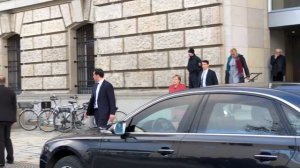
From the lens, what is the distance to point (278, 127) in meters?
4.54

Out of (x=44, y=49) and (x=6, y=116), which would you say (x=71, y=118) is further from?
(x=6, y=116)

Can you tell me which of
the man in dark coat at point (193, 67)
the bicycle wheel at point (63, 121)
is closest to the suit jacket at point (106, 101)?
the man in dark coat at point (193, 67)

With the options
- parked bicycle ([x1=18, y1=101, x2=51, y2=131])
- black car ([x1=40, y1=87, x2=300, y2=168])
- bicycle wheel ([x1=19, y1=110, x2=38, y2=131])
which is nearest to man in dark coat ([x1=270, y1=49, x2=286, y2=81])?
parked bicycle ([x1=18, y1=101, x2=51, y2=131])

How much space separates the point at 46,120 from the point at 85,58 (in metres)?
2.67

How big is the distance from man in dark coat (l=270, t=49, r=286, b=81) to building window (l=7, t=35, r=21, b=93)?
10840 millimetres

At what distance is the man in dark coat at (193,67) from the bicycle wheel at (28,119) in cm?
616

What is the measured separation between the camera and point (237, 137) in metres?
4.74

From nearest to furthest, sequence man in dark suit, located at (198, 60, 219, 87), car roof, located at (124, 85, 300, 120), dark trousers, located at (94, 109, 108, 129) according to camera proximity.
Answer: car roof, located at (124, 85, 300, 120) → dark trousers, located at (94, 109, 108, 129) → man in dark suit, located at (198, 60, 219, 87)

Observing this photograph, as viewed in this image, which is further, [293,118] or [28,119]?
[28,119]

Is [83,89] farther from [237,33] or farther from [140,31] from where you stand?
[237,33]

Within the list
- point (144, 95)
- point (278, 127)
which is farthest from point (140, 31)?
point (278, 127)

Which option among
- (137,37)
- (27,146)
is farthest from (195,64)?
(27,146)

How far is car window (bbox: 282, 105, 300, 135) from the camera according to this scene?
4.39 m

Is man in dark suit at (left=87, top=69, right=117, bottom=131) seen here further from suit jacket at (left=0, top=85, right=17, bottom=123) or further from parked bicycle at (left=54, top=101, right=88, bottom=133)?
parked bicycle at (left=54, top=101, right=88, bottom=133)
